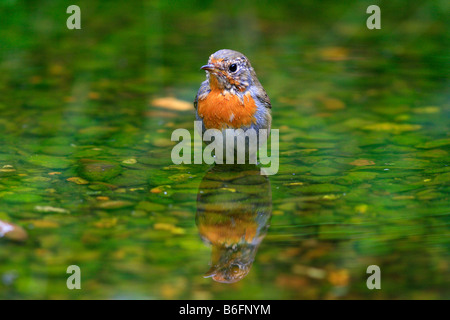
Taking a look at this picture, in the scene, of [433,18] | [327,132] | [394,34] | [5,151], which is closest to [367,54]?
[394,34]

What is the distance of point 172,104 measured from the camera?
20.9 ft

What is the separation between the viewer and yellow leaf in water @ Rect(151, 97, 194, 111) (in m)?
6.32

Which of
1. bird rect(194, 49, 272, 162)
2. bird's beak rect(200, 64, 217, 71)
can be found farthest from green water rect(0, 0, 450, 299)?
bird's beak rect(200, 64, 217, 71)

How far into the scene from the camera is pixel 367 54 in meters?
7.77

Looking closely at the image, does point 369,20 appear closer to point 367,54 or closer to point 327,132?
point 367,54

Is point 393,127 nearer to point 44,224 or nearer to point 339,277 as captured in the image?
point 339,277

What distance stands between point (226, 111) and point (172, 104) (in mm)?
1508

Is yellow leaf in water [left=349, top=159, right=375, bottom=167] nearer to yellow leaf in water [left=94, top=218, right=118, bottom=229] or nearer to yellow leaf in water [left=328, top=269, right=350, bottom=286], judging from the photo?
yellow leaf in water [left=328, top=269, right=350, bottom=286]

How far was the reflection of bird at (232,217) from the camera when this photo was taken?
11.6 feet

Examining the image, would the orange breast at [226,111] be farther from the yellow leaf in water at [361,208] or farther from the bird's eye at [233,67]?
the yellow leaf in water at [361,208]

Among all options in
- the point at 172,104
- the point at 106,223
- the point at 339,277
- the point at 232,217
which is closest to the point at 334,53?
the point at 172,104

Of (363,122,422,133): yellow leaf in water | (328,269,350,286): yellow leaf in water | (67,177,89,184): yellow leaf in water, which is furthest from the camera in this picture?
(363,122,422,133): yellow leaf in water

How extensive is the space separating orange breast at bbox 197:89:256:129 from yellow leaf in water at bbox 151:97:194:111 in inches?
50.1
